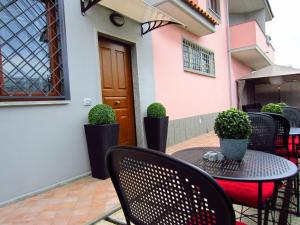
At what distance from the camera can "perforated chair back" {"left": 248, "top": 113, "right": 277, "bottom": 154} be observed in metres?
2.37

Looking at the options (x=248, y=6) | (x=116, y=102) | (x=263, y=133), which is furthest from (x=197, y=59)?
(x=248, y=6)

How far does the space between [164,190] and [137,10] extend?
3.88 metres

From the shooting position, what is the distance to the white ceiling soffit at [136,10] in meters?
3.82

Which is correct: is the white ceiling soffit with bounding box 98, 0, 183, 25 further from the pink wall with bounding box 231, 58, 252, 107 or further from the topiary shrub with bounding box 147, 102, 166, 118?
the pink wall with bounding box 231, 58, 252, 107

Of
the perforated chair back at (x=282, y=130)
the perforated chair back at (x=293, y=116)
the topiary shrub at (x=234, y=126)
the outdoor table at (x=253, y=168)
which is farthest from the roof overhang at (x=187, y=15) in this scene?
the outdoor table at (x=253, y=168)

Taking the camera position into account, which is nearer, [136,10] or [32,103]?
[32,103]

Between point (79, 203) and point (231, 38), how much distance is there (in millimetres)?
9498

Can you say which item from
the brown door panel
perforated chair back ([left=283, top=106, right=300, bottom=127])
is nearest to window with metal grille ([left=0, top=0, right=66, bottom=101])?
the brown door panel

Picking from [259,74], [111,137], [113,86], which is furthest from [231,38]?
[111,137]

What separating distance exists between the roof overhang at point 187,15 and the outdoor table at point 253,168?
169 inches

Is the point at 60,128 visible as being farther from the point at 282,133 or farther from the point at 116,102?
the point at 282,133

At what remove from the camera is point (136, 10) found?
13.6 ft

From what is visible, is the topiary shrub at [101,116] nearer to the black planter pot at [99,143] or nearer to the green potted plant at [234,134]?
the black planter pot at [99,143]

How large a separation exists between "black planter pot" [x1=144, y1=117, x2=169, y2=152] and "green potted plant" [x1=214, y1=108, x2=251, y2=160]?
10.2 ft
